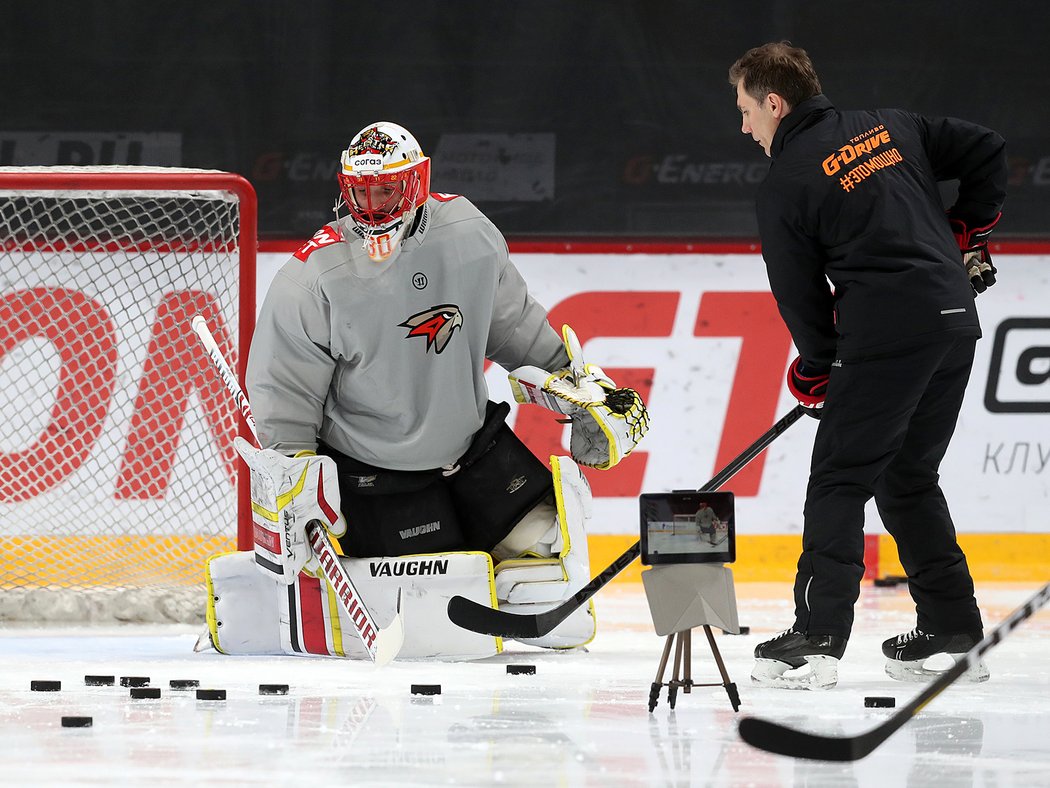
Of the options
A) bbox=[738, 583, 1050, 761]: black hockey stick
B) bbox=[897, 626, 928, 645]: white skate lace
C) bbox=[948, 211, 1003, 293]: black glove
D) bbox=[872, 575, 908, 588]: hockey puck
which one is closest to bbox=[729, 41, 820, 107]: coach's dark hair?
bbox=[948, 211, 1003, 293]: black glove

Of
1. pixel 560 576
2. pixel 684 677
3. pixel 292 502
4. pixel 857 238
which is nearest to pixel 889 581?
pixel 560 576

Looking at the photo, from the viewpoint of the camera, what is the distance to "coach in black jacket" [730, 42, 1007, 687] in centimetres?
272

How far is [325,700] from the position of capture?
8.57ft

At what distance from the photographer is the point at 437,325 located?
3.20 meters

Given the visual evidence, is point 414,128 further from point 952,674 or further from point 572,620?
point 952,674

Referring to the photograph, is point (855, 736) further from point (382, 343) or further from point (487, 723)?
point (382, 343)

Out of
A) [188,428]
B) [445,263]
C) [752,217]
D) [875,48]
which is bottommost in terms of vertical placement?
[188,428]

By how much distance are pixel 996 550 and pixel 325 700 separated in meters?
2.99

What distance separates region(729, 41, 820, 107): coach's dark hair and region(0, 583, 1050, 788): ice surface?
113 centimetres

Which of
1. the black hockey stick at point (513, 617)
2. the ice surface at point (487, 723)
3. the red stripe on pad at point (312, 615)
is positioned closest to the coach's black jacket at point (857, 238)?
the black hockey stick at point (513, 617)

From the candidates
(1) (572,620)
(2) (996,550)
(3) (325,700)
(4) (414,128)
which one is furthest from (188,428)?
(2) (996,550)

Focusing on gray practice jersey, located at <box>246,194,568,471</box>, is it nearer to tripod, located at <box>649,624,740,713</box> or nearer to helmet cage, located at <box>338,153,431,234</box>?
helmet cage, located at <box>338,153,431,234</box>

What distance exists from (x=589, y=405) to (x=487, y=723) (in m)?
1.05

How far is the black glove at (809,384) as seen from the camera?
2891 millimetres
